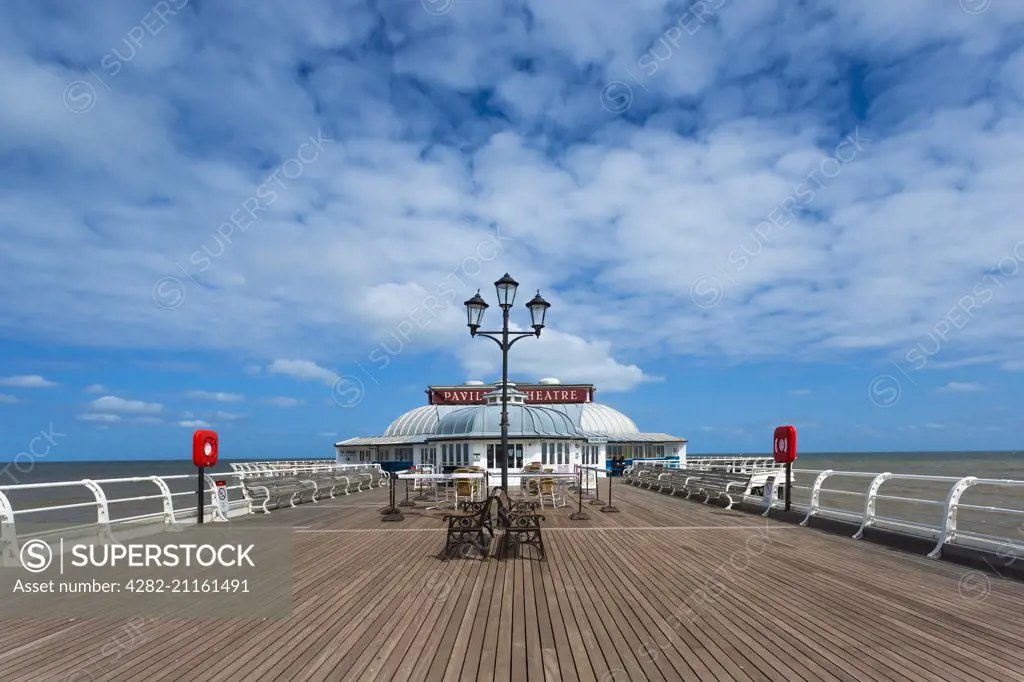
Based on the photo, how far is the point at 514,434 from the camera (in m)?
24.9

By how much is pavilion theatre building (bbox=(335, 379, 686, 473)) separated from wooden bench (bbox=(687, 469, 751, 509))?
682cm

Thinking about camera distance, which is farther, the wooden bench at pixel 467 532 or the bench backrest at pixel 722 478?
the bench backrest at pixel 722 478

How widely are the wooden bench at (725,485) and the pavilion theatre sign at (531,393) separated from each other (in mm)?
30454

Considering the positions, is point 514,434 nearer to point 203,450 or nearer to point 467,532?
point 203,450

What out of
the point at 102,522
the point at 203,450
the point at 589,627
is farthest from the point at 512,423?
the point at 589,627

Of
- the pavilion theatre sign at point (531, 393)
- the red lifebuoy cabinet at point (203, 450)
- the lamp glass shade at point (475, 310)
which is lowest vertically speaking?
the red lifebuoy cabinet at point (203, 450)

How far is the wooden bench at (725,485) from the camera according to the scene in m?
14.8

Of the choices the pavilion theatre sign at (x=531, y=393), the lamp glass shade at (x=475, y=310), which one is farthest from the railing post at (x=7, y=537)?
the pavilion theatre sign at (x=531, y=393)

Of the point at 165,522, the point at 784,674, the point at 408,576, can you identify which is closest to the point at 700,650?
the point at 784,674

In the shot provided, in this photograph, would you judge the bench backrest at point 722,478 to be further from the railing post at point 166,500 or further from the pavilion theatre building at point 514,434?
the railing post at point 166,500

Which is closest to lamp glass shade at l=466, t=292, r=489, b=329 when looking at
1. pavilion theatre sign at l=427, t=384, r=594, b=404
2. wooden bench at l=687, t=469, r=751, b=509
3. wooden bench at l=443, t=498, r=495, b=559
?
wooden bench at l=443, t=498, r=495, b=559

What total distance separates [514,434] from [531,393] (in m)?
22.6

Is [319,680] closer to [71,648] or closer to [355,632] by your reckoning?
[355,632]

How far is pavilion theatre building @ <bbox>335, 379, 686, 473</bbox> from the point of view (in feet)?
82.2
